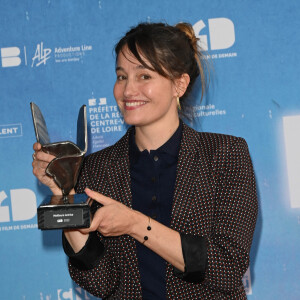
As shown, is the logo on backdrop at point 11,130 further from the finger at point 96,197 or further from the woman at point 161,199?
the finger at point 96,197

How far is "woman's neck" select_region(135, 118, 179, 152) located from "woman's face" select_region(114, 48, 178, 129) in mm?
22

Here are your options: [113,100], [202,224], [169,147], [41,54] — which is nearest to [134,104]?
[169,147]

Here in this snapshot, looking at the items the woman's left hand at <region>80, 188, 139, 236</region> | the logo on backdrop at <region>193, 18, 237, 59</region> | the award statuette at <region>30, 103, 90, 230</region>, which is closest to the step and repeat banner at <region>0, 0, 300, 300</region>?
the logo on backdrop at <region>193, 18, 237, 59</region>

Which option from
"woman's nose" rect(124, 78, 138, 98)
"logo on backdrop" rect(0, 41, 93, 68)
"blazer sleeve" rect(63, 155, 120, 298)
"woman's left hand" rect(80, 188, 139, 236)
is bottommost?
"blazer sleeve" rect(63, 155, 120, 298)

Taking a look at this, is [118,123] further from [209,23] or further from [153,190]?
[153,190]

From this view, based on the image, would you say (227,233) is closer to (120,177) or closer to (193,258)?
(193,258)

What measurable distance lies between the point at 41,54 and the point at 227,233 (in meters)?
1.22

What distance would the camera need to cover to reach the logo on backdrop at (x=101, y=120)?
6.79 feet

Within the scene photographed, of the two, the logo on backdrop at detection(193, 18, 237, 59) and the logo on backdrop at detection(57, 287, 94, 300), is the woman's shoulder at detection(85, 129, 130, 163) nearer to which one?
the logo on backdrop at detection(193, 18, 237, 59)

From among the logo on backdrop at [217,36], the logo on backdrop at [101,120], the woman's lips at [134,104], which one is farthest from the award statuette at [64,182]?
the logo on backdrop at [217,36]

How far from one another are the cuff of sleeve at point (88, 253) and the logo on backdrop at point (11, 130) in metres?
0.90

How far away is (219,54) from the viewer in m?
2.03

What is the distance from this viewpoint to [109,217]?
116cm

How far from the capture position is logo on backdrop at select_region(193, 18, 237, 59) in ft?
6.62
